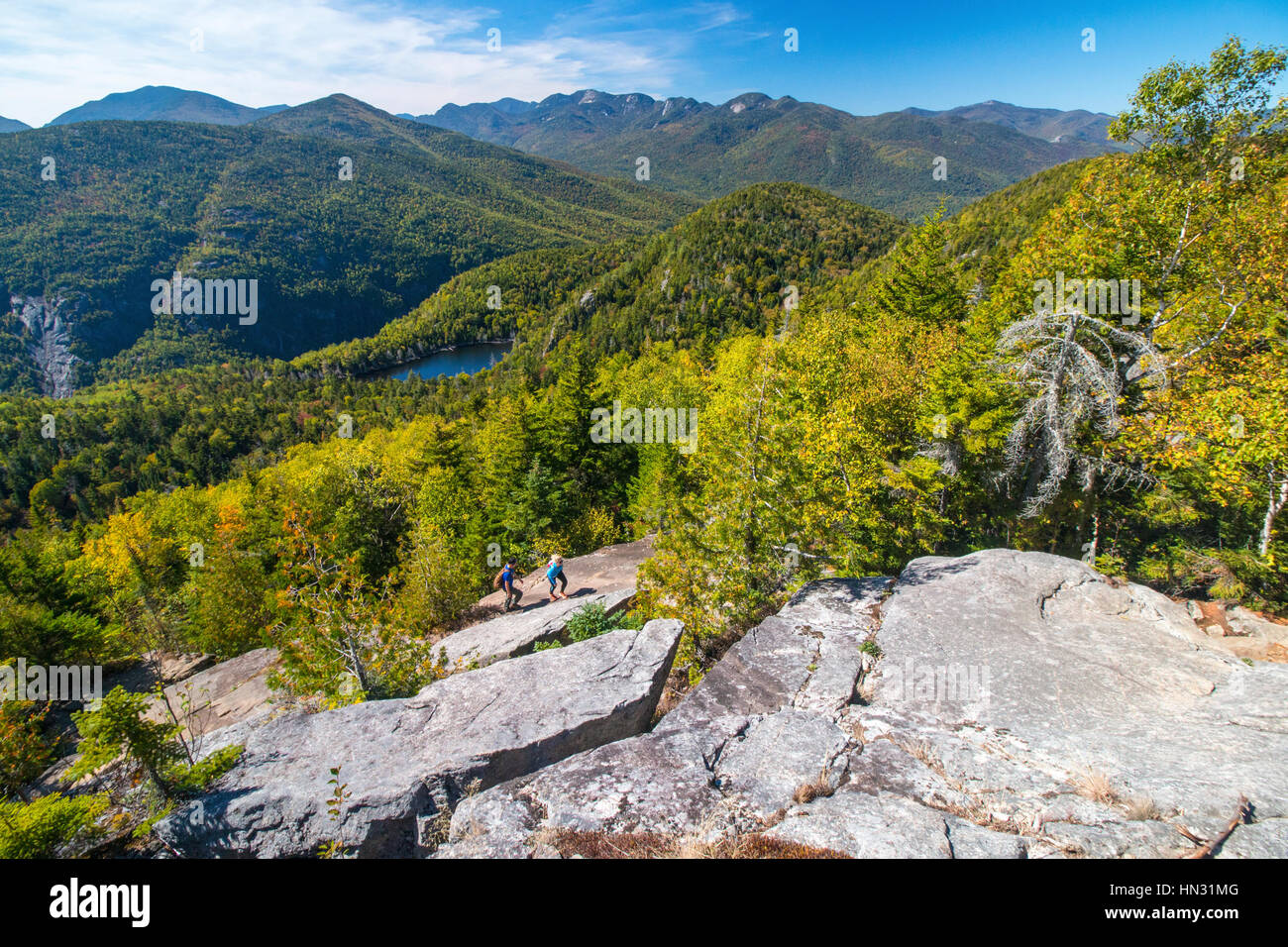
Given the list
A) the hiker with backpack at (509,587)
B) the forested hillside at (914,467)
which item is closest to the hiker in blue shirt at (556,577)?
the hiker with backpack at (509,587)

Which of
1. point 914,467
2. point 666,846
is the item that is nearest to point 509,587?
point 666,846

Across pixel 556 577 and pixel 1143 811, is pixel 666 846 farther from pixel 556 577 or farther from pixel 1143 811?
pixel 556 577

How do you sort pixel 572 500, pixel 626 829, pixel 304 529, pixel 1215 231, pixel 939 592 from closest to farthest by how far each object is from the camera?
pixel 626 829 → pixel 304 529 → pixel 939 592 → pixel 1215 231 → pixel 572 500

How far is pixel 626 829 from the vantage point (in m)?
6.70

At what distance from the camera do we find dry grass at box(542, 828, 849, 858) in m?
5.91

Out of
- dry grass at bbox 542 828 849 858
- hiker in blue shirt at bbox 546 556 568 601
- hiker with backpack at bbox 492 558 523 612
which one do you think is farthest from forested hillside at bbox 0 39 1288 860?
dry grass at bbox 542 828 849 858

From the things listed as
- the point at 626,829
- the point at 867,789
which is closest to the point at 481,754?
the point at 626,829

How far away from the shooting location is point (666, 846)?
637 centimetres

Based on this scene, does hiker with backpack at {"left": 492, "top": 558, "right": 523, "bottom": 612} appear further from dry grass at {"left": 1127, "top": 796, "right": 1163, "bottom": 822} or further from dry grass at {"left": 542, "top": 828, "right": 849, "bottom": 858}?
dry grass at {"left": 1127, "top": 796, "right": 1163, "bottom": 822}

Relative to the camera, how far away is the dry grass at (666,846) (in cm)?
591

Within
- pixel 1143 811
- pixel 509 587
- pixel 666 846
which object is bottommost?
pixel 509 587
